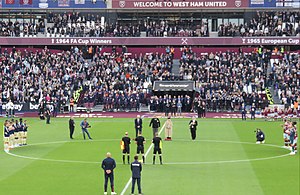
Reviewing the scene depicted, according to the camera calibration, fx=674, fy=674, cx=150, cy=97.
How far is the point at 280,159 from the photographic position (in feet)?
115

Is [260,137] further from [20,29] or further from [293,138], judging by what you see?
[20,29]

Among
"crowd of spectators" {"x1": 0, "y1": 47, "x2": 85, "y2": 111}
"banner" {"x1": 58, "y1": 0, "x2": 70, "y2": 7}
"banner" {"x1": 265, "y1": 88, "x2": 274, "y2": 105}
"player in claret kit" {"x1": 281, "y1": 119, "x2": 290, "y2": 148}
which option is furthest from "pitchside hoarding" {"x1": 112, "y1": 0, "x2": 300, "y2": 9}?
"player in claret kit" {"x1": 281, "y1": 119, "x2": 290, "y2": 148}

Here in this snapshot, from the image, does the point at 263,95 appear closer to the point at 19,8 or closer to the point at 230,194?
the point at 19,8

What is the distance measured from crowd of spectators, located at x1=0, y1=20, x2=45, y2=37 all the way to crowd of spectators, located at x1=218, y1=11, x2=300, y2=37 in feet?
73.5

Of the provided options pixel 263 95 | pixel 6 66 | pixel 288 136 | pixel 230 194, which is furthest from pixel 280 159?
pixel 6 66

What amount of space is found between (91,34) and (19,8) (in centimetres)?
1003

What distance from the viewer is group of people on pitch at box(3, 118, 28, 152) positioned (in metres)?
38.6

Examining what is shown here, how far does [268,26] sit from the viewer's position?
267ft

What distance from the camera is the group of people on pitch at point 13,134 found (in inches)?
1518

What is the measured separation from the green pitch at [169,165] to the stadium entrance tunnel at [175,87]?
64.9 feet

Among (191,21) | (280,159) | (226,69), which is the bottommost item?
(280,159)

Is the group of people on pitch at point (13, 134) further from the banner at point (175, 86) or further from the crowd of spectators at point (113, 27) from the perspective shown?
the crowd of spectators at point (113, 27)

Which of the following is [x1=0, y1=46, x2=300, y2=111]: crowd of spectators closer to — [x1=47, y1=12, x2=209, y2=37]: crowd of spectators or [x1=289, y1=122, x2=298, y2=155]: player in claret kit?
[x1=47, y1=12, x2=209, y2=37]: crowd of spectators

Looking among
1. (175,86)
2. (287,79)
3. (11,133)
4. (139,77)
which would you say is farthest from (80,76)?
(11,133)
